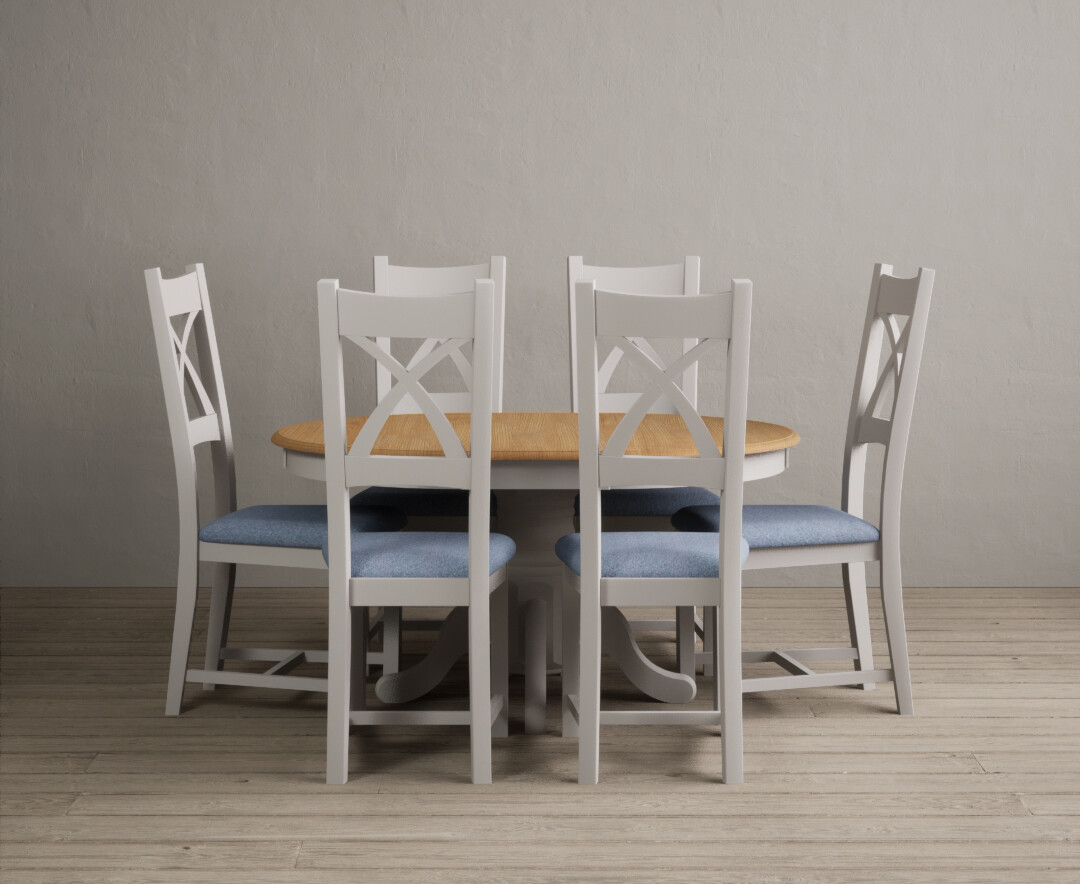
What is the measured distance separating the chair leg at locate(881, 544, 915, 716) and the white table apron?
35cm

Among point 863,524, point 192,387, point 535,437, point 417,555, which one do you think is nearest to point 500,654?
point 417,555

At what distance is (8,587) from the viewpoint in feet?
13.8

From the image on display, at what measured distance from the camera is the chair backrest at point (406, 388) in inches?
87.0

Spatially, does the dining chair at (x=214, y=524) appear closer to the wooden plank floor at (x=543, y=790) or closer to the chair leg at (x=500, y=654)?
the wooden plank floor at (x=543, y=790)

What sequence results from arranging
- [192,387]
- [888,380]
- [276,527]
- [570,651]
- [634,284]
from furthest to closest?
[634,284] < [192,387] < [888,380] < [276,527] < [570,651]

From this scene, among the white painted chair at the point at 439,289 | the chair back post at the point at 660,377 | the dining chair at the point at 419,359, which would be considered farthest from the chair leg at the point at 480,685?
the white painted chair at the point at 439,289

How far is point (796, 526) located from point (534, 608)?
681 mm

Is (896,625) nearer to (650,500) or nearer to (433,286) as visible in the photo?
(650,500)

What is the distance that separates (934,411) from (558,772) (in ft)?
7.76

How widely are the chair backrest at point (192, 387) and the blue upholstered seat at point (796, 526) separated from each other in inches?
51.7

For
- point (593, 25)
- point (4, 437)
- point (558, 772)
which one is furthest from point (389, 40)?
point (558, 772)

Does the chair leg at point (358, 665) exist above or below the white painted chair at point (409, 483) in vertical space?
below

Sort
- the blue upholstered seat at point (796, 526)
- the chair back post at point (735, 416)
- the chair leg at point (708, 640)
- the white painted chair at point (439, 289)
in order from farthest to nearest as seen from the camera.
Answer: the white painted chair at point (439, 289) → the chair leg at point (708, 640) → the blue upholstered seat at point (796, 526) → the chair back post at point (735, 416)

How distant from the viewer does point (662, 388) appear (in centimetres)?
230
